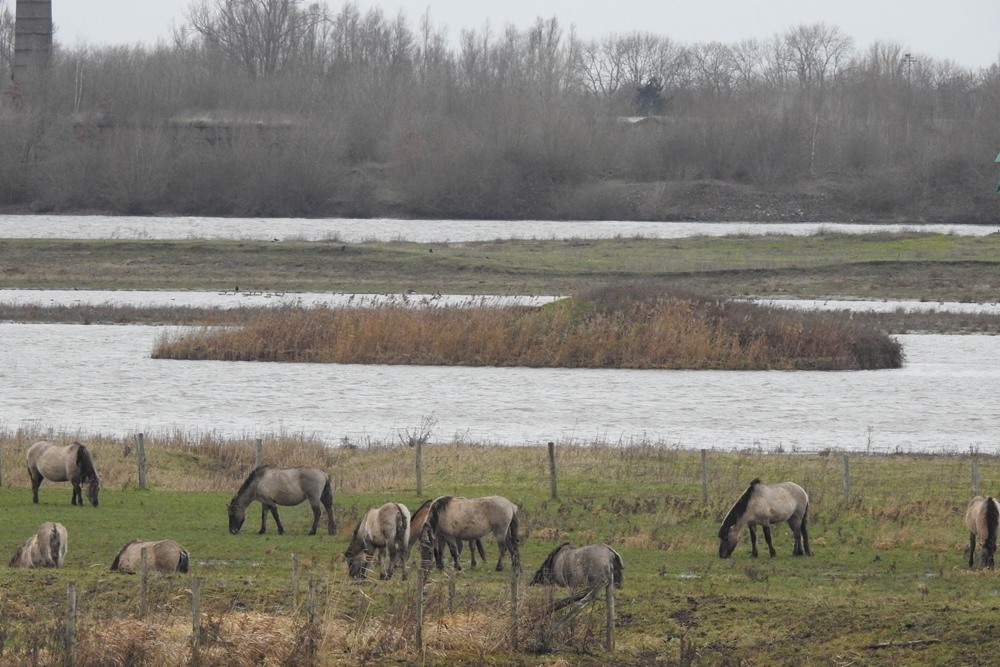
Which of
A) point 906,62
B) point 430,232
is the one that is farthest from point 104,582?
point 906,62

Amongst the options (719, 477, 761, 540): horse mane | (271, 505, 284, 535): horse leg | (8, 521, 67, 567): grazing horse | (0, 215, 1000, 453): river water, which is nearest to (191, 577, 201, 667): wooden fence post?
(8, 521, 67, 567): grazing horse

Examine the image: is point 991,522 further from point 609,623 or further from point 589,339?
point 589,339

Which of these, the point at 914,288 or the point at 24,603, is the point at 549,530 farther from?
the point at 914,288

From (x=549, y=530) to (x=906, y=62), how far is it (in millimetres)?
137726

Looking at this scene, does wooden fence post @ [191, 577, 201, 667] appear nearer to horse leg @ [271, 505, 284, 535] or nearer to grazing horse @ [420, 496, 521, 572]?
grazing horse @ [420, 496, 521, 572]

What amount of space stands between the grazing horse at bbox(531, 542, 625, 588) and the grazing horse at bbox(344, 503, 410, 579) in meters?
1.77

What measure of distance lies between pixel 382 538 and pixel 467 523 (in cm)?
102

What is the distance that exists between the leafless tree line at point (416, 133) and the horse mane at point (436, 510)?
8327cm

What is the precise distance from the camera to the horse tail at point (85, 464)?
20172 millimetres

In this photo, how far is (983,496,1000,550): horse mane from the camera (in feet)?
53.1

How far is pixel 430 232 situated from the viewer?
85188 millimetres

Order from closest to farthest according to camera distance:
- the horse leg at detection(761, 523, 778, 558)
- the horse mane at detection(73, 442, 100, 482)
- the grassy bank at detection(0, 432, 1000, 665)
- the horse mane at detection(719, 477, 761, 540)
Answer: the grassy bank at detection(0, 432, 1000, 665), the horse mane at detection(719, 477, 761, 540), the horse leg at detection(761, 523, 778, 558), the horse mane at detection(73, 442, 100, 482)

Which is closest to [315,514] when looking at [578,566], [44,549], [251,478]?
[251,478]

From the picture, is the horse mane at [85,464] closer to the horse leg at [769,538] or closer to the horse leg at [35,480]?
the horse leg at [35,480]
